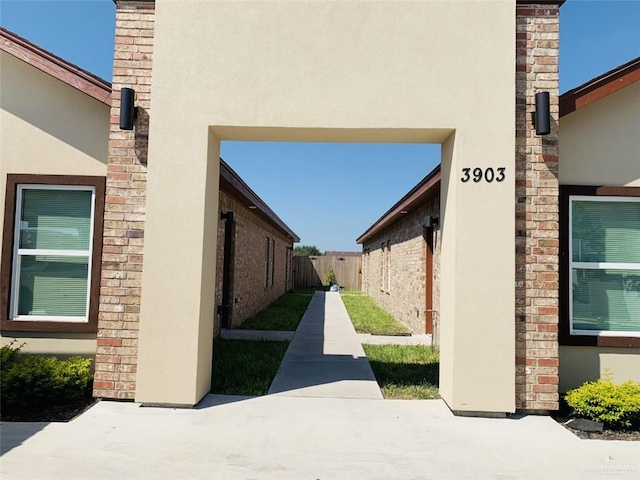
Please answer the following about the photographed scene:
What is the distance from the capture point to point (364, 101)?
191 inches

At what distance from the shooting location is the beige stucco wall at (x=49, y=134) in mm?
5473

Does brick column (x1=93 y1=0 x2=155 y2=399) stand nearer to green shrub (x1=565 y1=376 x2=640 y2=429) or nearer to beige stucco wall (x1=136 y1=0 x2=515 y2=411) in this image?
beige stucco wall (x1=136 y1=0 x2=515 y2=411)

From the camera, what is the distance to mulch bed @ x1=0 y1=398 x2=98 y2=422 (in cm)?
439

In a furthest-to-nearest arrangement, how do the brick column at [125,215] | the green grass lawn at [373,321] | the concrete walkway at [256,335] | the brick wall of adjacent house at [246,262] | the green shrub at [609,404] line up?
the green grass lawn at [373,321] → the brick wall of adjacent house at [246,262] → the concrete walkway at [256,335] → the brick column at [125,215] → the green shrub at [609,404]

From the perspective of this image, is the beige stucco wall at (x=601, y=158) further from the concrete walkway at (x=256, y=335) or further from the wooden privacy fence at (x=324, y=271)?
the wooden privacy fence at (x=324, y=271)

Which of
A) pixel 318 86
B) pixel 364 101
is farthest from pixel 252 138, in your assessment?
pixel 364 101

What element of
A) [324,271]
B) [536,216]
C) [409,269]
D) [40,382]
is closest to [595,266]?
[536,216]

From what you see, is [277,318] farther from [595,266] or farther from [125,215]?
[595,266]

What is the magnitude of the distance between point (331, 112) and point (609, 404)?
437cm

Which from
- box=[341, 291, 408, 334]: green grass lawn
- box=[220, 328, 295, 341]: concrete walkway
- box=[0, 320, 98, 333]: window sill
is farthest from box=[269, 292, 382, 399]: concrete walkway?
box=[0, 320, 98, 333]: window sill

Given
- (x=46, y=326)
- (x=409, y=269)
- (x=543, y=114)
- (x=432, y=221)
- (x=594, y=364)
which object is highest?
(x=543, y=114)

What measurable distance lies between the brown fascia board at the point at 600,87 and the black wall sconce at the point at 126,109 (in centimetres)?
509

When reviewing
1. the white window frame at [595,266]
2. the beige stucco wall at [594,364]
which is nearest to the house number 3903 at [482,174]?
the white window frame at [595,266]

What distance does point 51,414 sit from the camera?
4547mm
